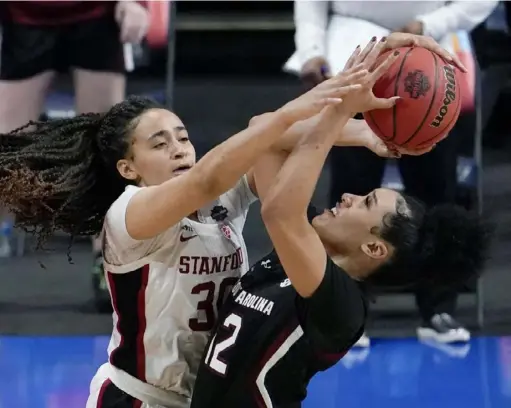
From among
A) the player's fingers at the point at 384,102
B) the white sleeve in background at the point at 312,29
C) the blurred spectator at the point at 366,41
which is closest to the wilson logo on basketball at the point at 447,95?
the player's fingers at the point at 384,102

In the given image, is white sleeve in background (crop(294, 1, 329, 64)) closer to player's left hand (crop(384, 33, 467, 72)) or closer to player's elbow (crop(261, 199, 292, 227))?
player's left hand (crop(384, 33, 467, 72))

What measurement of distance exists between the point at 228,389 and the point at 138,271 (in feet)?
1.16

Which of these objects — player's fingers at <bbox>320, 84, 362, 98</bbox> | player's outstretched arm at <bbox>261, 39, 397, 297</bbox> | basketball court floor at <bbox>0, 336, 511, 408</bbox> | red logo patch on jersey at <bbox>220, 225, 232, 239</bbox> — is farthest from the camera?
basketball court floor at <bbox>0, 336, 511, 408</bbox>

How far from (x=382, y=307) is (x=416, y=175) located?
0.80 metres

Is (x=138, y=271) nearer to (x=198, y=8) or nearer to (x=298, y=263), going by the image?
(x=298, y=263)

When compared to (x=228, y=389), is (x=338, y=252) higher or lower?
higher

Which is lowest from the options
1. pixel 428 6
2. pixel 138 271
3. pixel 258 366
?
pixel 258 366

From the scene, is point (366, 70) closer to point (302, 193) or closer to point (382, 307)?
point (302, 193)

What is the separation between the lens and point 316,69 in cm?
395

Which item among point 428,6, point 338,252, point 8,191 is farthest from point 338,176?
point 8,191

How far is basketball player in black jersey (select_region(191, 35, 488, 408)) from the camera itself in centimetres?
220

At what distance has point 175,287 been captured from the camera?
244cm

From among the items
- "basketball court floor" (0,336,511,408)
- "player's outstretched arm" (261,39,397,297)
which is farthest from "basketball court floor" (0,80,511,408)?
"player's outstretched arm" (261,39,397,297)

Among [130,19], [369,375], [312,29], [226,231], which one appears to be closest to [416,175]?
[312,29]
